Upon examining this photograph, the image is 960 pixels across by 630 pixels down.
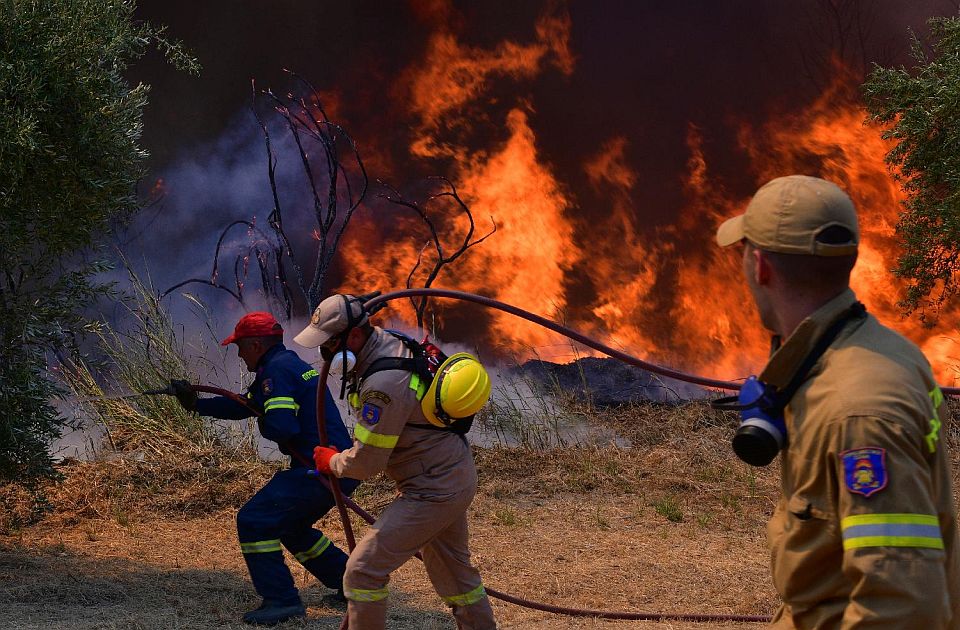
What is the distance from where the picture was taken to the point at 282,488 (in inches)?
213

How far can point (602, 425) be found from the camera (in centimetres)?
998

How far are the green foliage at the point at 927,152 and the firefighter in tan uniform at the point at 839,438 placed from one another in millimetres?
Answer: 8077

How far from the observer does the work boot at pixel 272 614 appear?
5398 millimetres

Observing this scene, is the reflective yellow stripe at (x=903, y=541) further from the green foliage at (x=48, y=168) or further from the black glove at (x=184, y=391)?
the green foliage at (x=48, y=168)

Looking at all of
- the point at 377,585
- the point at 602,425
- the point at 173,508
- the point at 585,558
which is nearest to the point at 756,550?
the point at 585,558

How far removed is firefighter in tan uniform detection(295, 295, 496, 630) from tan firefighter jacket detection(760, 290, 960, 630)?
235 cm

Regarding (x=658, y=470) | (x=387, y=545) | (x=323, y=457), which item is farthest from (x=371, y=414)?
(x=658, y=470)

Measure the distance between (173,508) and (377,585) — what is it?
442 centimetres

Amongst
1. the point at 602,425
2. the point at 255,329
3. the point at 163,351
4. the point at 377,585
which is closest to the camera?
the point at 377,585

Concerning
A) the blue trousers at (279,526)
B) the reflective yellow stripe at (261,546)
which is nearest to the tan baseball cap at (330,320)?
the blue trousers at (279,526)

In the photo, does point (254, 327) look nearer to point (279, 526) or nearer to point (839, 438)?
point (279, 526)

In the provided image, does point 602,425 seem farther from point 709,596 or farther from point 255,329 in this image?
point 255,329

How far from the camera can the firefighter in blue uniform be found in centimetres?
538

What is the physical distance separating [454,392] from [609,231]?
21.4 ft
